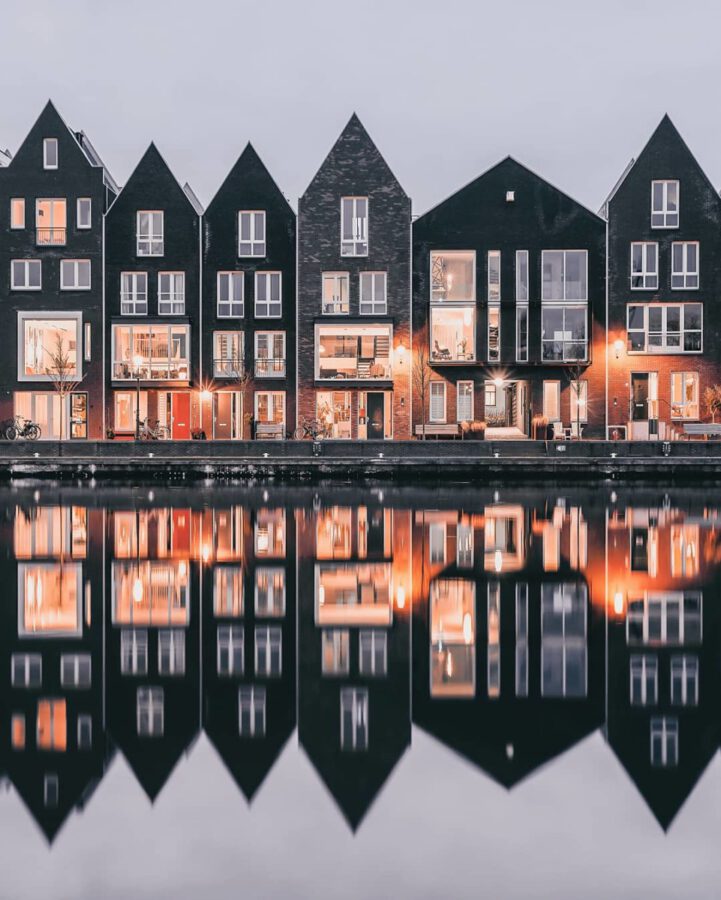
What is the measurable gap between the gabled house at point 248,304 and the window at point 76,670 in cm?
3887

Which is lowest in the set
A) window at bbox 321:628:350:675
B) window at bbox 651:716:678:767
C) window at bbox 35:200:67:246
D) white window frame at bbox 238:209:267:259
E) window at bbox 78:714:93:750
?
window at bbox 651:716:678:767

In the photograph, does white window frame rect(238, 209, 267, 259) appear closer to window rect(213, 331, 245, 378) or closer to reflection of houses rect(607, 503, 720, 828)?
window rect(213, 331, 245, 378)

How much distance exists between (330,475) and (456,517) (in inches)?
589

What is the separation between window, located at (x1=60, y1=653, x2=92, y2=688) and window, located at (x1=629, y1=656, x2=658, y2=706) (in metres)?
4.51

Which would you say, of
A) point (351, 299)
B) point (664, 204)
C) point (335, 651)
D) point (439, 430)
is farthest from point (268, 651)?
point (664, 204)

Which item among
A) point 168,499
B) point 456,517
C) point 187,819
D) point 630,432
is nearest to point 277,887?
point 187,819

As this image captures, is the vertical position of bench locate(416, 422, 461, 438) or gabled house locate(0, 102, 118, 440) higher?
gabled house locate(0, 102, 118, 440)

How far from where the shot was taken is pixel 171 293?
159 feet

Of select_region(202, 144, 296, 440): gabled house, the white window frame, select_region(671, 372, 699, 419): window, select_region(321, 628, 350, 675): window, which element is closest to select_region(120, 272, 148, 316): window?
select_region(202, 144, 296, 440): gabled house

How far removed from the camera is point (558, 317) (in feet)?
156

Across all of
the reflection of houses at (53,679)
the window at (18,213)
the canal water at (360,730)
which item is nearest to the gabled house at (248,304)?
the window at (18,213)

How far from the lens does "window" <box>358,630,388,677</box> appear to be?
8750 millimetres

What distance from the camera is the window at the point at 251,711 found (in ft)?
23.1

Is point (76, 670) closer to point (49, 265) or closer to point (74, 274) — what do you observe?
point (74, 274)
